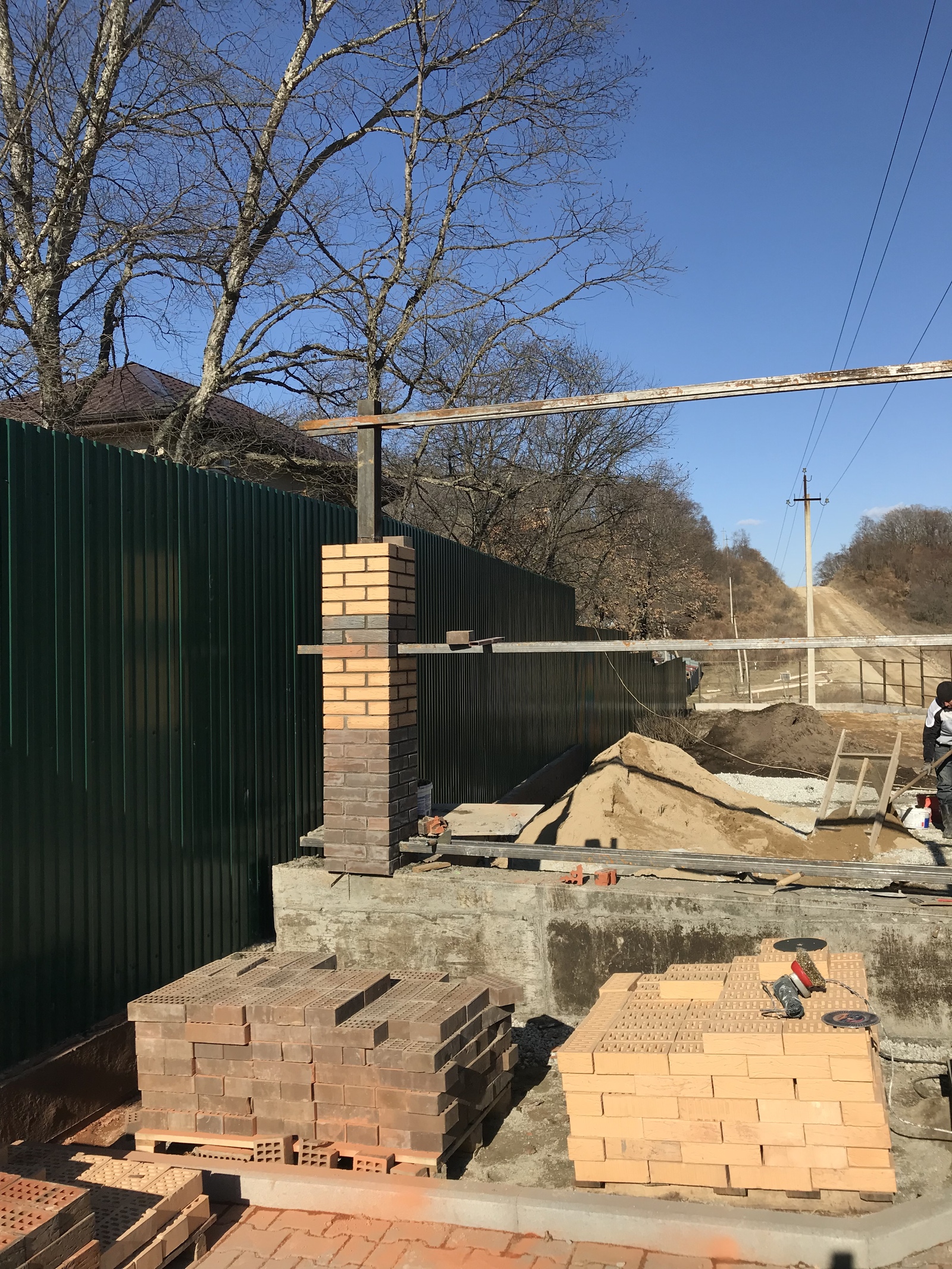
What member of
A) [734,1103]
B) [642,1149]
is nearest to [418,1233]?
[642,1149]

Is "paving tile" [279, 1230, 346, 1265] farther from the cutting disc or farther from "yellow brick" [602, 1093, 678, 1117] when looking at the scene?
the cutting disc

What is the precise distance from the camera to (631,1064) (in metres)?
3.71

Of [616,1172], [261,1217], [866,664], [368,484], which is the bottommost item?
[261,1217]

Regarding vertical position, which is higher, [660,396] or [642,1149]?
[660,396]

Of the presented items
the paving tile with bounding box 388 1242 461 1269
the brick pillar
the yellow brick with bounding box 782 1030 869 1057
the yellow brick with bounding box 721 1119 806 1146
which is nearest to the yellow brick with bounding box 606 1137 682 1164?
the yellow brick with bounding box 721 1119 806 1146

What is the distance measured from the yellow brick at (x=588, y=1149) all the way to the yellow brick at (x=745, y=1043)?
24.1 inches

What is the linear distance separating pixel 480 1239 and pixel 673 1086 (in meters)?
0.93

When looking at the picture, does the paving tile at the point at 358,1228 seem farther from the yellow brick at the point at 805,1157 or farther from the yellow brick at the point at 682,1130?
the yellow brick at the point at 805,1157

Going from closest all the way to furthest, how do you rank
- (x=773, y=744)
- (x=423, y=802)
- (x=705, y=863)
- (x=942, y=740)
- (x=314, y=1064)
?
(x=314, y=1064) < (x=705, y=863) < (x=423, y=802) < (x=942, y=740) < (x=773, y=744)

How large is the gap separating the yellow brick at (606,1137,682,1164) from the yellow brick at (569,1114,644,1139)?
20 millimetres

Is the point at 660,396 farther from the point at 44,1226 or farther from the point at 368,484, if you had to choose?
the point at 44,1226

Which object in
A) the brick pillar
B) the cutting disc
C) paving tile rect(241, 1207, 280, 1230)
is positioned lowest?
paving tile rect(241, 1207, 280, 1230)

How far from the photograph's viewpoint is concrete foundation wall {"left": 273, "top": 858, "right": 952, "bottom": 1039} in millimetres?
4758

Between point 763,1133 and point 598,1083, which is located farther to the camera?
point 598,1083
